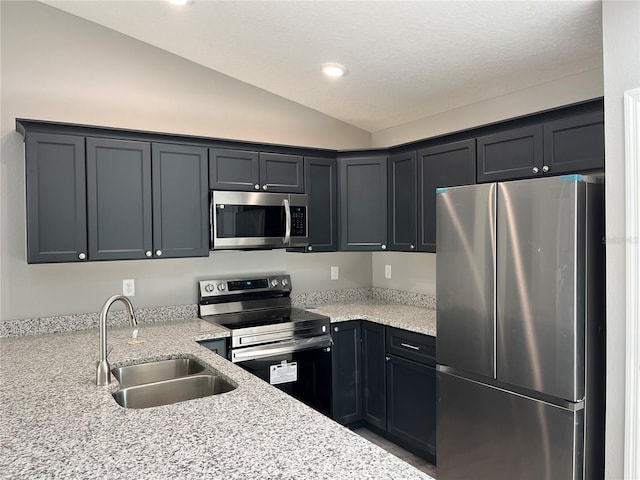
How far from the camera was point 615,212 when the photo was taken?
2008 mm

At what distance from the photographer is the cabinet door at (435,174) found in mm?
3033

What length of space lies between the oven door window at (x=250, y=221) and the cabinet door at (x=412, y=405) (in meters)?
1.25

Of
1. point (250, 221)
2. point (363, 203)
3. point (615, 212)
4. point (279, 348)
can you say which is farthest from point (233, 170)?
point (615, 212)

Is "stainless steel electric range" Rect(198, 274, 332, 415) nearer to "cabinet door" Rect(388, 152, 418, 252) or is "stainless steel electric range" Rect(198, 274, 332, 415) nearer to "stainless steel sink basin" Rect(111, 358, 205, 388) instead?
"stainless steel sink basin" Rect(111, 358, 205, 388)

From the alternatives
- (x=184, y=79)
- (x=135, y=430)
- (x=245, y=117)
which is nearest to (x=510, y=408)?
(x=135, y=430)

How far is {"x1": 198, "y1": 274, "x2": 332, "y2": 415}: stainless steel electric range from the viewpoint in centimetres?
309

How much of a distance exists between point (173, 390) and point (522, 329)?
1.67 m

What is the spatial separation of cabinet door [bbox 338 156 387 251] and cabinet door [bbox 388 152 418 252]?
7cm

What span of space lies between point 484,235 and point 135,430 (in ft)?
6.05

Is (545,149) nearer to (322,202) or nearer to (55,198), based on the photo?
(322,202)

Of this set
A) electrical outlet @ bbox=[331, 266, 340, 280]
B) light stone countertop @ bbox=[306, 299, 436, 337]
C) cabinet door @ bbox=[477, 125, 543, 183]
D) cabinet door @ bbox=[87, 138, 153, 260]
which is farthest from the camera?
Answer: electrical outlet @ bbox=[331, 266, 340, 280]

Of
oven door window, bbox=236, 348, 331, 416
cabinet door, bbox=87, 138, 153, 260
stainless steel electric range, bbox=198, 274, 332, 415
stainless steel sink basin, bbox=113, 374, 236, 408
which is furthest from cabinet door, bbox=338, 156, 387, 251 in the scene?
stainless steel sink basin, bbox=113, 374, 236, 408

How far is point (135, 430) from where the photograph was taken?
1492 millimetres

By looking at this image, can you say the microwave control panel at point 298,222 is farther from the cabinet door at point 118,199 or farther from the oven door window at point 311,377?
the cabinet door at point 118,199
